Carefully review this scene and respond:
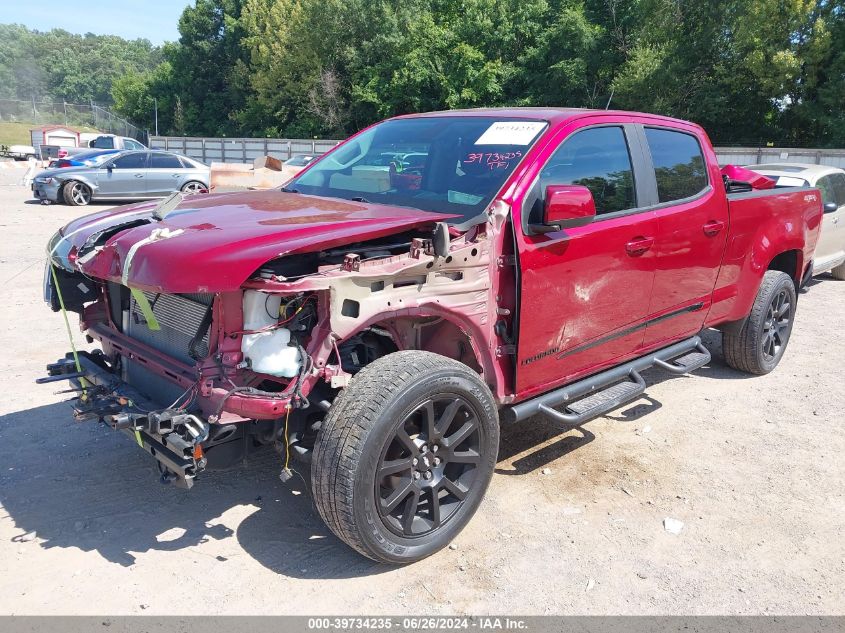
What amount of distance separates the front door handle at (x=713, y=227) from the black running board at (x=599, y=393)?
78 centimetres

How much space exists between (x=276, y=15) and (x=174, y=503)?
192 ft

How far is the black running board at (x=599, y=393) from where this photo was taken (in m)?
3.73

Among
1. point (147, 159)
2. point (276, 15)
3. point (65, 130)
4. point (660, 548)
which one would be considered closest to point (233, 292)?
point (660, 548)

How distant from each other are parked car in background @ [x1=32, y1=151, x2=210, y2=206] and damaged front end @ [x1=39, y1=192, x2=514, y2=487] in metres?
15.9

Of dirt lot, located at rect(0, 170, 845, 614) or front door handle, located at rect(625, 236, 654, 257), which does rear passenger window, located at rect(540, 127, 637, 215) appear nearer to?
front door handle, located at rect(625, 236, 654, 257)

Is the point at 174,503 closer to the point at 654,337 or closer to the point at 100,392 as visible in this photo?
the point at 100,392

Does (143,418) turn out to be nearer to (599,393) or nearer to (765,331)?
(599,393)

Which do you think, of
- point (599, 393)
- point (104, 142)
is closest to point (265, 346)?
point (599, 393)

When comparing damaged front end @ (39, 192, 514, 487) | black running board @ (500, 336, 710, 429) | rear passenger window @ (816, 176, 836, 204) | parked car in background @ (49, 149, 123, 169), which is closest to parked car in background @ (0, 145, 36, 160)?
parked car in background @ (49, 149, 123, 169)

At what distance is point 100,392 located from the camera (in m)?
3.32

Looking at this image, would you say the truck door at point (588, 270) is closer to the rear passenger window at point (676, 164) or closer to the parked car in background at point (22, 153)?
the rear passenger window at point (676, 164)

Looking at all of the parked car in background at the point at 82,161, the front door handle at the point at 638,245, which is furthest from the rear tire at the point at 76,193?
the front door handle at the point at 638,245

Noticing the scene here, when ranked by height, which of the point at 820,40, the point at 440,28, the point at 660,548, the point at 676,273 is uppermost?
the point at 440,28

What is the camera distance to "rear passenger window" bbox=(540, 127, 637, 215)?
150 inches
